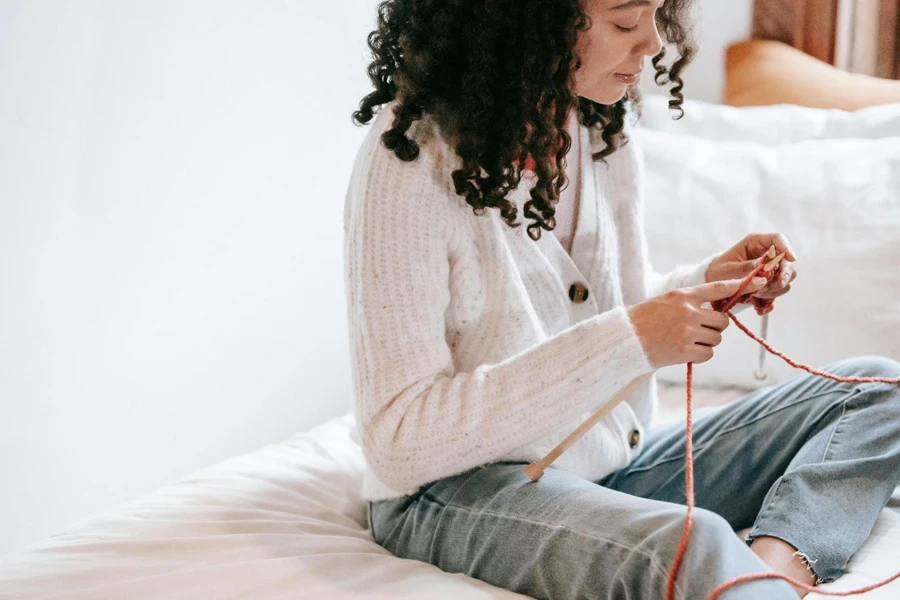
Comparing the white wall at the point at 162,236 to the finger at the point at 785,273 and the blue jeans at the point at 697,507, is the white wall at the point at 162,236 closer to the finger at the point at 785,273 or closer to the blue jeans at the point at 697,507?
the blue jeans at the point at 697,507

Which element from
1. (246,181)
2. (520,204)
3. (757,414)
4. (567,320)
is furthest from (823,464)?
(246,181)

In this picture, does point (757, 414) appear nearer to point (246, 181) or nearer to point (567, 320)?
point (567, 320)

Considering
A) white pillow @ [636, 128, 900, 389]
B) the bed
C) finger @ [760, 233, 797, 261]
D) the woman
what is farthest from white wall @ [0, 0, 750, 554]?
finger @ [760, 233, 797, 261]

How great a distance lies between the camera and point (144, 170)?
134 cm

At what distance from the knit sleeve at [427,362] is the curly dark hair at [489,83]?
1.8 inches

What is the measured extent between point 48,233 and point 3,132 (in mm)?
136

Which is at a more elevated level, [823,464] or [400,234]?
[400,234]

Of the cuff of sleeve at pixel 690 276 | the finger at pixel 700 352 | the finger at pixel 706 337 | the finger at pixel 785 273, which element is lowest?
the finger at pixel 700 352

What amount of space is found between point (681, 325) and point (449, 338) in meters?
0.26

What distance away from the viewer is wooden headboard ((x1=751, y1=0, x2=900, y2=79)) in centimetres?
163

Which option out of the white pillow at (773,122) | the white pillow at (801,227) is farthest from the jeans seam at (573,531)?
the white pillow at (773,122)

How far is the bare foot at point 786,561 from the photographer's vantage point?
0.94 metres

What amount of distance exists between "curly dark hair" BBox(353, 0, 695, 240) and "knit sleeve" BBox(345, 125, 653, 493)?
5 cm

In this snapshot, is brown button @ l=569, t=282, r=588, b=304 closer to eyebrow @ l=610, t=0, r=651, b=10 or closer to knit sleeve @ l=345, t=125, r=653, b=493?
knit sleeve @ l=345, t=125, r=653, b=493
